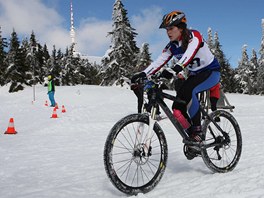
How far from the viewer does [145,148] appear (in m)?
3.61

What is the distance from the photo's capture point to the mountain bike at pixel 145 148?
11.0ft

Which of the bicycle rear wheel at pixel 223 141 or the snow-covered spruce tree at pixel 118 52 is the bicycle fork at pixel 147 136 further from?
the snow-covered spruce tree at pixel 118 52

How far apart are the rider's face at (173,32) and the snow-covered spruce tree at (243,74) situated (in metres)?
64.2

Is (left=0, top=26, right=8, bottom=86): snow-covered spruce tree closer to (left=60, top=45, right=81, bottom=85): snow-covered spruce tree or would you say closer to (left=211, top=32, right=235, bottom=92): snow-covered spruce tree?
(left=60, top=45, right=81, bottom=85): snow-covered spruce tree

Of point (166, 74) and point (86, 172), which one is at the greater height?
point (166, 74)

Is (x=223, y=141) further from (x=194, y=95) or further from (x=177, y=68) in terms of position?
(x=177, y=68)

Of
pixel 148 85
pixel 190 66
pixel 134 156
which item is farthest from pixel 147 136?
pixel 190 66

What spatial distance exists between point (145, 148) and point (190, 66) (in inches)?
60.7

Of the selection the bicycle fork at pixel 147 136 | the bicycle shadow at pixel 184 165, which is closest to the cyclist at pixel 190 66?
the bicycle fork at pixel 147 136

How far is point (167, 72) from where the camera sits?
355 cm

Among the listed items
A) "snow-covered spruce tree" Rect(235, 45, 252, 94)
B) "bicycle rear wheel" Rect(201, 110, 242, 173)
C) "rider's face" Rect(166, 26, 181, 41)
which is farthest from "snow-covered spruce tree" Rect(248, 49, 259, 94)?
"rider's face" Rect(166, 26, 181, 41)

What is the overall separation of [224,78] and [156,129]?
185ft

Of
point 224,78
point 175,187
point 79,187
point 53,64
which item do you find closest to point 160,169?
point 175,187

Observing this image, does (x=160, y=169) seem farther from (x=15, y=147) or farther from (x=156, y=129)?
(x=15, y=147)
